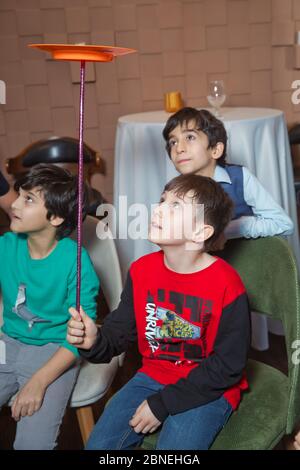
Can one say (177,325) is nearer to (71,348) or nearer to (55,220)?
(71,348)

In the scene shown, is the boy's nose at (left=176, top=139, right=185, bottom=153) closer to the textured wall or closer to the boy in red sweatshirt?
the boy in red sweatshirt

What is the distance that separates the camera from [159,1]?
3.21 m

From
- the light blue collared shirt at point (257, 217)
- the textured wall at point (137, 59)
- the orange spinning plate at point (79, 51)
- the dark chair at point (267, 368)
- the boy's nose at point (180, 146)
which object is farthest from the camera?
the textured wall at point (137, 59)

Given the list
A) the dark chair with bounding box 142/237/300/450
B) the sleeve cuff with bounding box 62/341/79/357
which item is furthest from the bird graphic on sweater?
the dark chair with bounding box 142/237/300/450

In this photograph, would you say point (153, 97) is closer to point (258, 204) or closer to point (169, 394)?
point (258, 204)

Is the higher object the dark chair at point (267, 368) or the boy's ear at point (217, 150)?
the boy's ear at point (217, 150)

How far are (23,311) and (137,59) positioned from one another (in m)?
2.24

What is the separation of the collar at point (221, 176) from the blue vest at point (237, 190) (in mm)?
14

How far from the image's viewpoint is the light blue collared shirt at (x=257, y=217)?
1.48 metres

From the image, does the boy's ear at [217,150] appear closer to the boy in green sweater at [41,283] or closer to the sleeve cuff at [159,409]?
the boy in green sweater at [41,283]

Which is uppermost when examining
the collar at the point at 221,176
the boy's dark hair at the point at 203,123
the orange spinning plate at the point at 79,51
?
the orange spinning plate at the point at 79,51

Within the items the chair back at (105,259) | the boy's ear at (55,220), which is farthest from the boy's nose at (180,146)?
the boy's ear at (55,220)

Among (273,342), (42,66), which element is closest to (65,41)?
(42,66)

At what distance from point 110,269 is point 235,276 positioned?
0.45m
